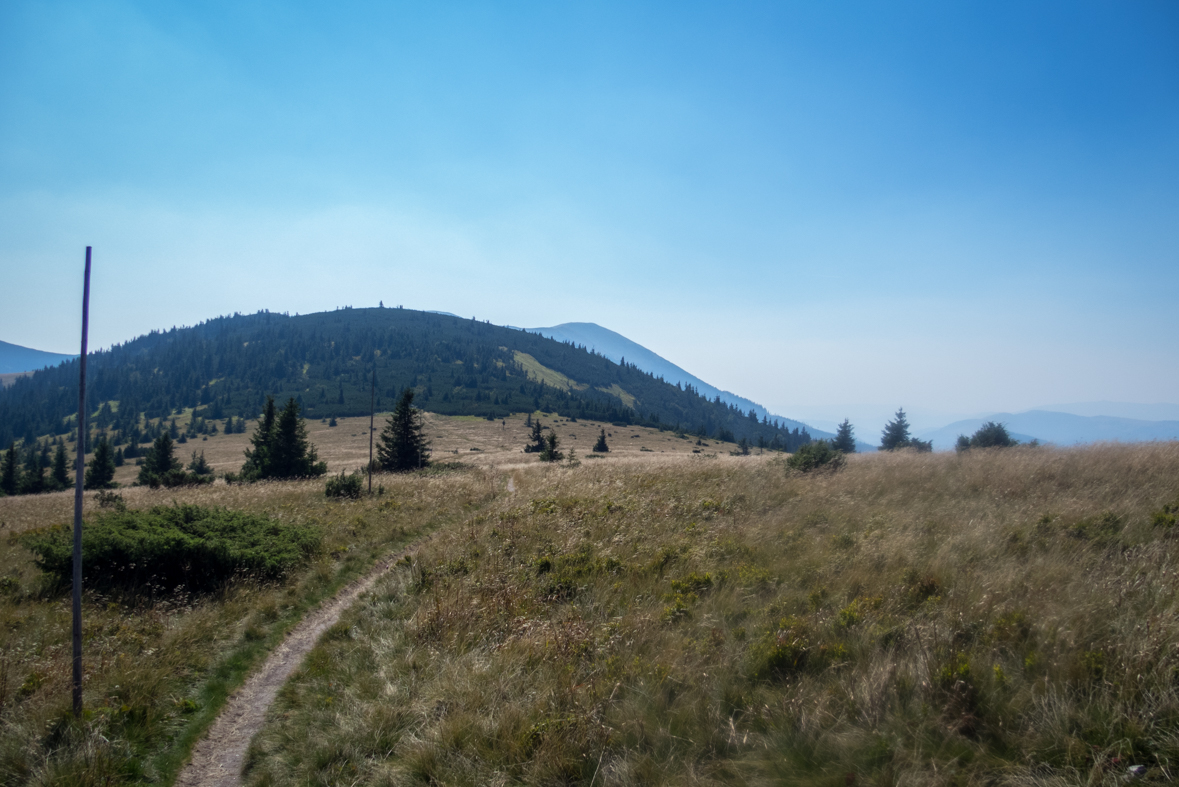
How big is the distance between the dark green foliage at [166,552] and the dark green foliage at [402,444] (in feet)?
106

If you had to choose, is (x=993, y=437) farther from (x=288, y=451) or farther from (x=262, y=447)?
(x=262, y=447)

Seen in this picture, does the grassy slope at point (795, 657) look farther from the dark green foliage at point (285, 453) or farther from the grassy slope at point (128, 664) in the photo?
the dark green foliage at point (285, 453)

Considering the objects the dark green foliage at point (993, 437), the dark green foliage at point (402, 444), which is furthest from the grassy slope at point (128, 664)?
the dark green foliage at point (402, 444)

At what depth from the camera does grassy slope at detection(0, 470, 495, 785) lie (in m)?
5.34

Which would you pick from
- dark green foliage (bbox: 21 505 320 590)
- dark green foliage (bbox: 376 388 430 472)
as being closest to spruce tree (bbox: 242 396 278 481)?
dark green foliage (bbox: 376 388 430 472)

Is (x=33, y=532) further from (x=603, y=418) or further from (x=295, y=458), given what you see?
(x=603, y=418)

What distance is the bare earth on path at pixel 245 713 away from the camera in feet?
18.3

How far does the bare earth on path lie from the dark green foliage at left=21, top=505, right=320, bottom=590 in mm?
2274

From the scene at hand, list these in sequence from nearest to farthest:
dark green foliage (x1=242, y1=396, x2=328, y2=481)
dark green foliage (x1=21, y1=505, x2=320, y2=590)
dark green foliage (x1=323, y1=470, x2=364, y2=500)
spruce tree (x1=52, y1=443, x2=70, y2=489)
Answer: dark green foliage (x1=21, y1=505, x2=320, y2=590) < dark green foliage (x1=323, y1=470, x2=364, y2=500) < dark green foliage (x1=242, y1=396, x2=328, y2=481) < spruce tree (x1=52, y1=443, x2=70, y2=489)

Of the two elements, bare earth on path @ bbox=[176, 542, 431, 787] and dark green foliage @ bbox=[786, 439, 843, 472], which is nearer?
bare earth on path @ bbox=[176, 542, 431, 787]

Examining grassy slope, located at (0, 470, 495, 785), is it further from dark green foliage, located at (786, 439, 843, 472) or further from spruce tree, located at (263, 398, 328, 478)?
spruce tree, located at (263, 398, 328, 478)

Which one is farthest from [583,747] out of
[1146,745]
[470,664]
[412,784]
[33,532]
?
[33,532]

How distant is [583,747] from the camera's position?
4.78m

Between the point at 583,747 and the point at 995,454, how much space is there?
46.6ft
